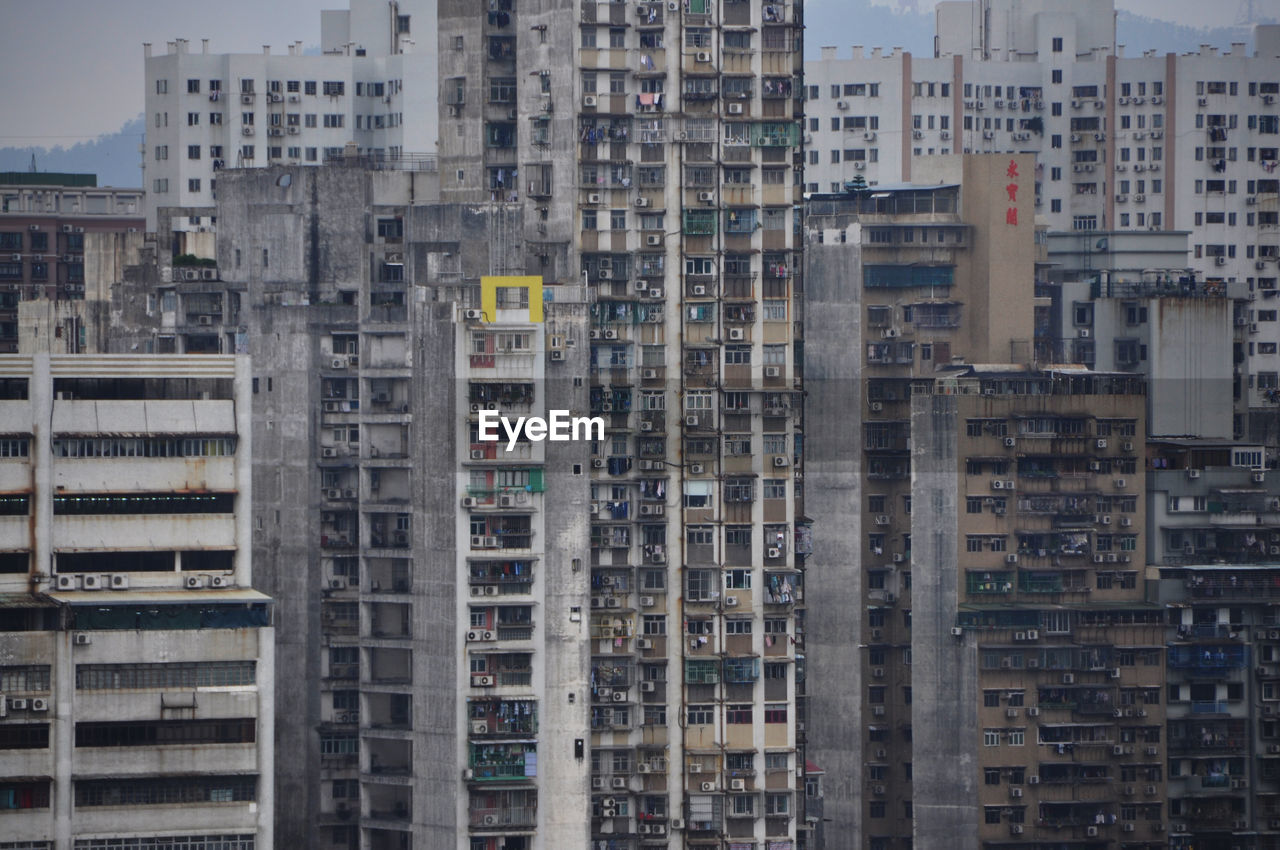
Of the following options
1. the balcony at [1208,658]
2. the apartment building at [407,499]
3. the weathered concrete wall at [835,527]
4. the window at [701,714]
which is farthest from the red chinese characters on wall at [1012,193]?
the window at [701,714]

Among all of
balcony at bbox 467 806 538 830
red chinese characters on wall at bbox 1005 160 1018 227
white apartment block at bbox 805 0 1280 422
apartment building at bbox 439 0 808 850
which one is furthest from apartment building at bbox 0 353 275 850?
white apartment block at bbox 805 0 1280 422

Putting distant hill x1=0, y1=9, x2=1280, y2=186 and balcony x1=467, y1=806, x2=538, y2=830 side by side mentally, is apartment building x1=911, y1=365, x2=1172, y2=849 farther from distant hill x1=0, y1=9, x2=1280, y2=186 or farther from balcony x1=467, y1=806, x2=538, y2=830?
distant hill x1=0, y1=9, x2=1280, y2=186

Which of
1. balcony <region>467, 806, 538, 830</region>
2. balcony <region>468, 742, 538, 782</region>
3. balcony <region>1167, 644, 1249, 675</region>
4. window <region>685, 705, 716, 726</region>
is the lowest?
balcony <region>467, 806, 538, 830</region>

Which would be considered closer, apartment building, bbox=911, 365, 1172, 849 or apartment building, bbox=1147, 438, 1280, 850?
apartment building, bbox=911, 365, 1172, 849

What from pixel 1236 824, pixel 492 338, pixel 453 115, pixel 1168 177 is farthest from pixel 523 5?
pixel 1168 177

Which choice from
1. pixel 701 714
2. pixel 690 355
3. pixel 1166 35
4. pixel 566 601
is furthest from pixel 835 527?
pixel 1166 35

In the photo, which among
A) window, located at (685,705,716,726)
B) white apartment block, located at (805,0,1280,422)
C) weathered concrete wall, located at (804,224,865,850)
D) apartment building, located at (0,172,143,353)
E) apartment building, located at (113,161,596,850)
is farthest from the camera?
white apartment block, located at (805,0,1280,422)

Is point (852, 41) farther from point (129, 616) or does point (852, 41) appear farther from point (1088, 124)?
point (129, 616)

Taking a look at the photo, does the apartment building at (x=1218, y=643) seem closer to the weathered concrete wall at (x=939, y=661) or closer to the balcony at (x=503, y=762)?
the weathered concrete wall at (x=939, y=661)
